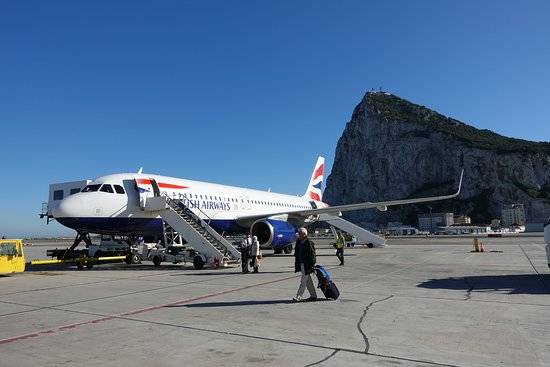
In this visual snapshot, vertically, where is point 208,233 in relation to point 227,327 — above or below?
above

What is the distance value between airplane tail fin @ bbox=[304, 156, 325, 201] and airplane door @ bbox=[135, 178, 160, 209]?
80.2 feet

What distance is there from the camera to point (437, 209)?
175 meters

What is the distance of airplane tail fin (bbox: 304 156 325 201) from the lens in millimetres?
43500

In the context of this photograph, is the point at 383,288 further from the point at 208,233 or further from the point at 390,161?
the point at 390,161

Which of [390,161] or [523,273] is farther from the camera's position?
[390,161]

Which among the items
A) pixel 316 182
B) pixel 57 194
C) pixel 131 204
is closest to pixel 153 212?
pixel 131 204

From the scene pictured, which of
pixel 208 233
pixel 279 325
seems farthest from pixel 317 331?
pixel 208 233

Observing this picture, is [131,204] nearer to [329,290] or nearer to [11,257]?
[11,257]

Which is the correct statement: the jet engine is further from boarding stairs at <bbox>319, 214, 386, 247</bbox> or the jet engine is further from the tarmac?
boarding stairs at <bbox>319, 214, 386, 247</bbox>

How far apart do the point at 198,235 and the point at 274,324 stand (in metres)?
11.1

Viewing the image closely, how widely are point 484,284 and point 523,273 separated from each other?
375 centimetres

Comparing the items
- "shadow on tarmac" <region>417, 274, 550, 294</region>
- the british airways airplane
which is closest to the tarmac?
"shadow on tarmac" <region>417, 274, 550, 294</region>

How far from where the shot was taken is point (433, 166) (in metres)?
158

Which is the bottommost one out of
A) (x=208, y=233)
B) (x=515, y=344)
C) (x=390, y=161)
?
(x=515, y=344)
